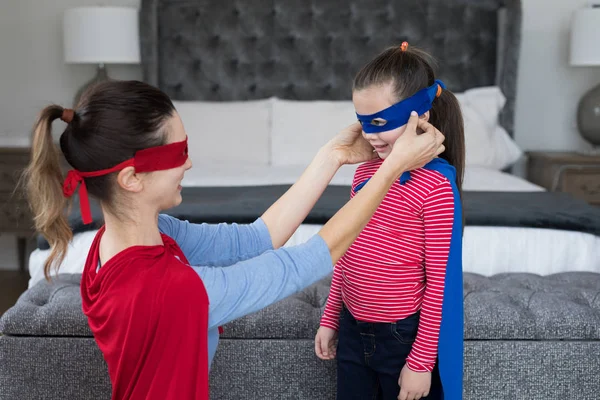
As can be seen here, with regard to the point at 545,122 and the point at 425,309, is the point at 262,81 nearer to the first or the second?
the point at 545,122

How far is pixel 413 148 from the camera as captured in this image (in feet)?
4.43

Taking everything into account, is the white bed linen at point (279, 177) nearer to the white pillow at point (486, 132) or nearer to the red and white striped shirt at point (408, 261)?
the white pillow at point (486, 132)

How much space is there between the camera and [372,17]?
4.21 metres

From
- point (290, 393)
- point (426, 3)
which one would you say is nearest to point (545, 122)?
point (426, 3)

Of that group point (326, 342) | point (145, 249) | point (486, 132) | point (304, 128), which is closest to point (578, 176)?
point (486, 132)

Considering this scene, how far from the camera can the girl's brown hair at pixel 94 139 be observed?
48.5 inches

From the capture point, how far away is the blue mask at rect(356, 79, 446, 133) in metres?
1.47

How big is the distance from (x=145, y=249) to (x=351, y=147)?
579 mm

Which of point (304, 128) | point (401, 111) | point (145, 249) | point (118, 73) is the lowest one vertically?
point (304, 128)

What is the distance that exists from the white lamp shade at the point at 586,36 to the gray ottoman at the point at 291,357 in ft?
7.85

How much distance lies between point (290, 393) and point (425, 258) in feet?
2.11

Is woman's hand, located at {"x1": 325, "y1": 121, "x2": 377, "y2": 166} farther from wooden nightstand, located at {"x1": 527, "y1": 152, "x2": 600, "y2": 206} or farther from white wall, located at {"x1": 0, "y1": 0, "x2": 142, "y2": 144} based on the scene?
white wall, located at {"x1": 0, "y1": 0, "x2": 142, "y2": 144}

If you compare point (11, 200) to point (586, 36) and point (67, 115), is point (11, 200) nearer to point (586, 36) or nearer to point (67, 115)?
point (67, 115)

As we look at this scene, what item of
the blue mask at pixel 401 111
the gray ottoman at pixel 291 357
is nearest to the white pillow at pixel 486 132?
the gray ottoman at pixel 291 357
